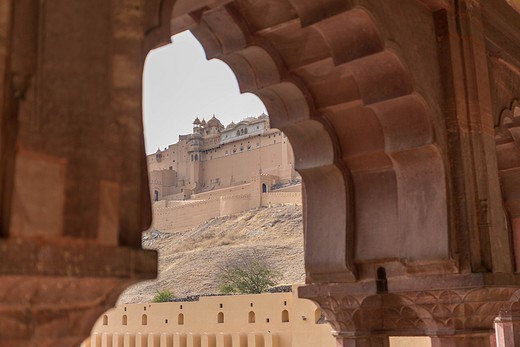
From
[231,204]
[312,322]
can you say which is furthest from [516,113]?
[231,204]

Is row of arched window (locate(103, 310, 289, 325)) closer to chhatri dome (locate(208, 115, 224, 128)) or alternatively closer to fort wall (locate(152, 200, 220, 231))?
fort wall (locate(152, 200, 220, 231))

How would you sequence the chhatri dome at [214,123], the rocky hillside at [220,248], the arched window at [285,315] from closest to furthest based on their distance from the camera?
the arched window at [285,315] < the rocky hillside at [220,248] < the chhatri dome at [214,123]

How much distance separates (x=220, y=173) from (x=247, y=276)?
2048cm

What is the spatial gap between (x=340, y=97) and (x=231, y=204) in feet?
154

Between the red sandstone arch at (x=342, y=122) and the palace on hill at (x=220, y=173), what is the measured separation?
42.7m

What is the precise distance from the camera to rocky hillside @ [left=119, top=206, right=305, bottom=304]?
1693 inches

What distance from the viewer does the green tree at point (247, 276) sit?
37.4m

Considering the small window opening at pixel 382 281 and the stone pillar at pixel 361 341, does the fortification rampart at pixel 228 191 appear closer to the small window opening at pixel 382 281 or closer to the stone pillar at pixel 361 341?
the stone pillar at pixel 361 341

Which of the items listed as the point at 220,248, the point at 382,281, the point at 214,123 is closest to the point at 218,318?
the point at 382,281

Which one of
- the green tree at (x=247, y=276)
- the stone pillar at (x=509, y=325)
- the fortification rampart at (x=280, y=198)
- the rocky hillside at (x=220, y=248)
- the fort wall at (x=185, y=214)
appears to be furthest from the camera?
the fort wall at (x=185, y=214)

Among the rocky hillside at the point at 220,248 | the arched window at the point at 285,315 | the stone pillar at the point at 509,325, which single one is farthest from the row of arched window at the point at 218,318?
the rocky hillside at the point at 220,248

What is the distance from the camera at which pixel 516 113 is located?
6.12m

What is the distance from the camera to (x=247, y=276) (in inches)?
1555

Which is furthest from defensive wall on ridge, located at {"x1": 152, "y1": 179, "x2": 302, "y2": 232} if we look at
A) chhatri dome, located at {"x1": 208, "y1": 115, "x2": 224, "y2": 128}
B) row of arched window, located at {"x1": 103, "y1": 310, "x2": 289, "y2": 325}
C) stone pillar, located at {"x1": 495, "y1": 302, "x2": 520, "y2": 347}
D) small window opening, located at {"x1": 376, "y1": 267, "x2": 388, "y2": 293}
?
small window opening, located at {"x1": 376, "y1": 267, "x2": 388, "y2": 293}
